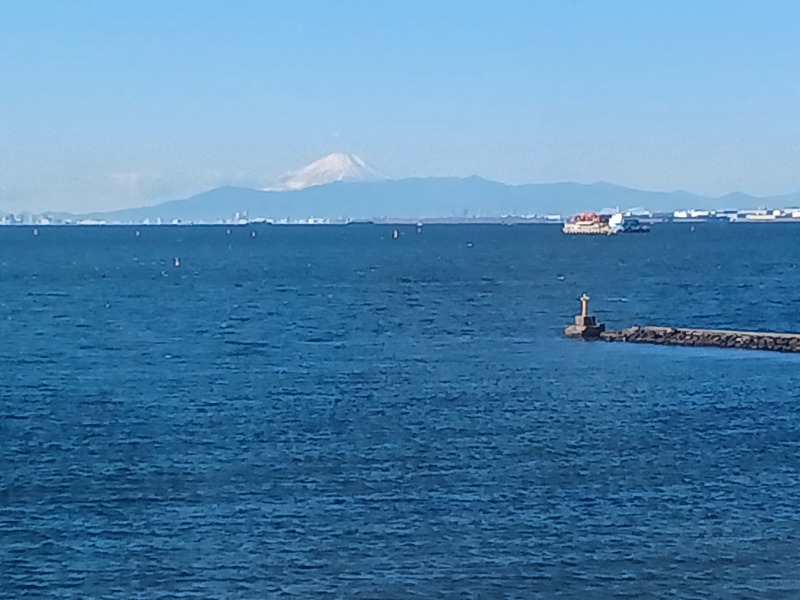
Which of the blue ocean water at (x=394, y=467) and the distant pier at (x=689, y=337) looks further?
the distant pier at (x=689, y=337)

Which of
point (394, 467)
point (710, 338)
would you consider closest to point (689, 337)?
point (710, 338)

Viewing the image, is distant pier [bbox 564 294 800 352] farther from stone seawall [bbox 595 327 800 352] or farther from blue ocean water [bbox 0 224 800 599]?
blue ocean water [bbox 0 224 800 599]

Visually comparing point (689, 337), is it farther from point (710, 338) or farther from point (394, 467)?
point (394, 467)

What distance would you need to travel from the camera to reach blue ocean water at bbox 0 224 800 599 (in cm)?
3728

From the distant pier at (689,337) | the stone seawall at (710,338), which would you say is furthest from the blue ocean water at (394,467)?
the stone seawall at (710,338)

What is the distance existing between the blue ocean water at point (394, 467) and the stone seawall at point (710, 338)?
2.23 metres

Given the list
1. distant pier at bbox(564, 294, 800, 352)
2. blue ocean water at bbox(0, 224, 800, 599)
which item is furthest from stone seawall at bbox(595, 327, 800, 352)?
blue ocean water at bbox(0, 224, 800, 599)

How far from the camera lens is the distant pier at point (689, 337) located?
82000mm

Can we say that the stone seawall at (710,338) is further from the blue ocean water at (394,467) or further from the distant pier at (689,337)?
the blue ocean water at (394,467)

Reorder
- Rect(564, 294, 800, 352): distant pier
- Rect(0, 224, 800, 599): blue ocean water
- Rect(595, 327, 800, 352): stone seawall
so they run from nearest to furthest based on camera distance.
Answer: Rect(0, 224, 800, 599): blue ocean water < Rect(595, 327, 800, 352): stone seawall < Rect(564, 294, 800, 352): distant pier

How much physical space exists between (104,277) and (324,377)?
114377 millimetres

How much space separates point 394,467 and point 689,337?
41.8m

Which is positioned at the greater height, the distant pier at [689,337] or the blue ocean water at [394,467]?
the distant pier at [689,337]

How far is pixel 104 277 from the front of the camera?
594 ft
